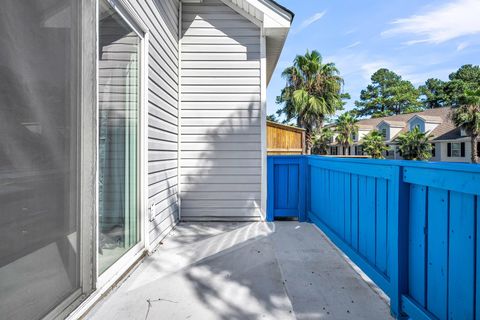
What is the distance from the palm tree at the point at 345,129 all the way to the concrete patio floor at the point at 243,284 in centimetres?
2199

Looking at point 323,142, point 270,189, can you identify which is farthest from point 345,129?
point 270,189

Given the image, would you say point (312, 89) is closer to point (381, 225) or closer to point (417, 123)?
point (417, 123)

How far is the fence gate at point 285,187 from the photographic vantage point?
4.18m

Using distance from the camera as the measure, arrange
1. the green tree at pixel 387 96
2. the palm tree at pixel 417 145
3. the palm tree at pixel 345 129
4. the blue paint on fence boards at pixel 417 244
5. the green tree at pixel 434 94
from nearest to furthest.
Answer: the blue paint on fence boards at pixel 417 244, the palm tree at pixel 417 145, the palm tree at pixel 345 129, the green tree at pixel 434 94, the green tree at pixel 387 96

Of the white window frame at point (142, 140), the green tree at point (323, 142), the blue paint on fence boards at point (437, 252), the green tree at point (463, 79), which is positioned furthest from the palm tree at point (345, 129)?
the blue paint on fence boards at point (437, 252)

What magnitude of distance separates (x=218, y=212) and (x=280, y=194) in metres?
0.92

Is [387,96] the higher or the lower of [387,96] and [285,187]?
the higher

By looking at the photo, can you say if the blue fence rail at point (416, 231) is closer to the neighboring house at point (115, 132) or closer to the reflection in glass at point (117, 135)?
the neighboring house at point (115, 132)

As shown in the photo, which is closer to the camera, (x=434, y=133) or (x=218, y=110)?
(x=218, y=110)

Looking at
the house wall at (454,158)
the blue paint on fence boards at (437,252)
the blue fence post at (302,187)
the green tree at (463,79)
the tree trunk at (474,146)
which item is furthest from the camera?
the green tree at (463,79)

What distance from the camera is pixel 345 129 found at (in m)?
23.7

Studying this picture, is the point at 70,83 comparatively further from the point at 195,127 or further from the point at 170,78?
the point at 195,127

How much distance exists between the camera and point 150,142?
2.82 metres

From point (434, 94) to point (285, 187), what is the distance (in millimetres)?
45077
